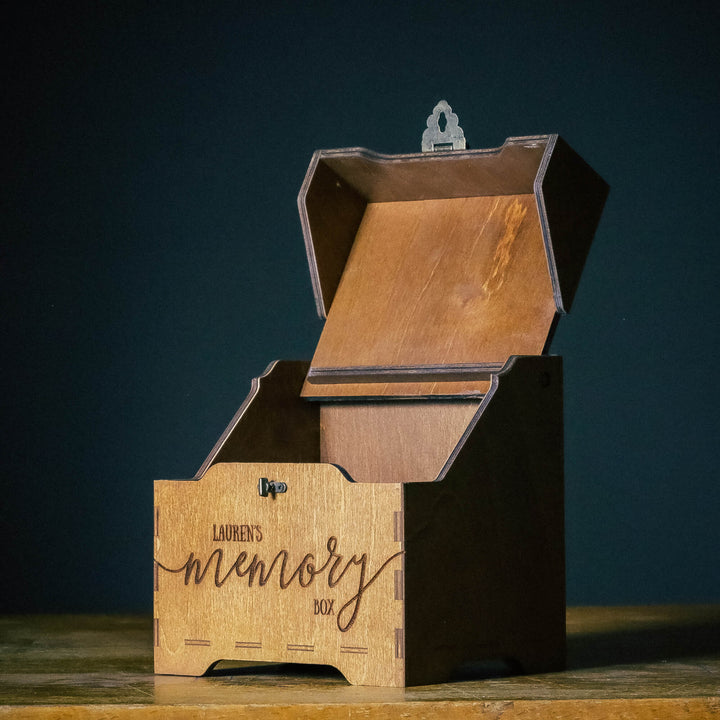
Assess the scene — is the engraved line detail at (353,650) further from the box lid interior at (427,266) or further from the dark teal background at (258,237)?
the dark teal background at (258,237)

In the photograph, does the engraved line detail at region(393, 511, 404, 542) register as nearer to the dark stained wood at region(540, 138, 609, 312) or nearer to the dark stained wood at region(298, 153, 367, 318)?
the dark stained wood at region(540, 138, 609, 312)

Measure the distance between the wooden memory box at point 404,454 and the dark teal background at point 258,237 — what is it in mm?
1143

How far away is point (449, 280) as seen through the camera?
123 inches

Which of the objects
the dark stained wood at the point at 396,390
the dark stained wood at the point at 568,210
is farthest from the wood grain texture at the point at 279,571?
the dark stained wood at the point at 568,210

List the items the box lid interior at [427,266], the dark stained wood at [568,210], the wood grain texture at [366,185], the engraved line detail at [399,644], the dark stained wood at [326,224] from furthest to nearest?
the dark stained wood at [326,224] → the wood grain texture at [366,185] → the box lid interior at [427,266] → the dark stained wood at [568,210] → the engraved line detail at [399,644]

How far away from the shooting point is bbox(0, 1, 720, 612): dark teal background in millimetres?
4266

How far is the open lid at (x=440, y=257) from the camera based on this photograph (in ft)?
9.59

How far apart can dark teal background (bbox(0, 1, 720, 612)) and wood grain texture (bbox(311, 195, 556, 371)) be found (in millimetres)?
1129

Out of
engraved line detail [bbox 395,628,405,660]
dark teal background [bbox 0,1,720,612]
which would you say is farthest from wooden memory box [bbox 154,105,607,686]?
dark teal background [bbox 0,1,720,612]

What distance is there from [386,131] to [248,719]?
2.46m

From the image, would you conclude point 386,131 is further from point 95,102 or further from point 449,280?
point 449,280

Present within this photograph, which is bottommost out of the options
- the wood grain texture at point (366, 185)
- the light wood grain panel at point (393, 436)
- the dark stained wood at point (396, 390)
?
the light wood grain panel at point (393, 436)

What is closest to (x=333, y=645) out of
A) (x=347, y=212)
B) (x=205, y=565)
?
(x=205, y=565)

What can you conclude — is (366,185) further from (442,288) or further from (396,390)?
(396,390)
